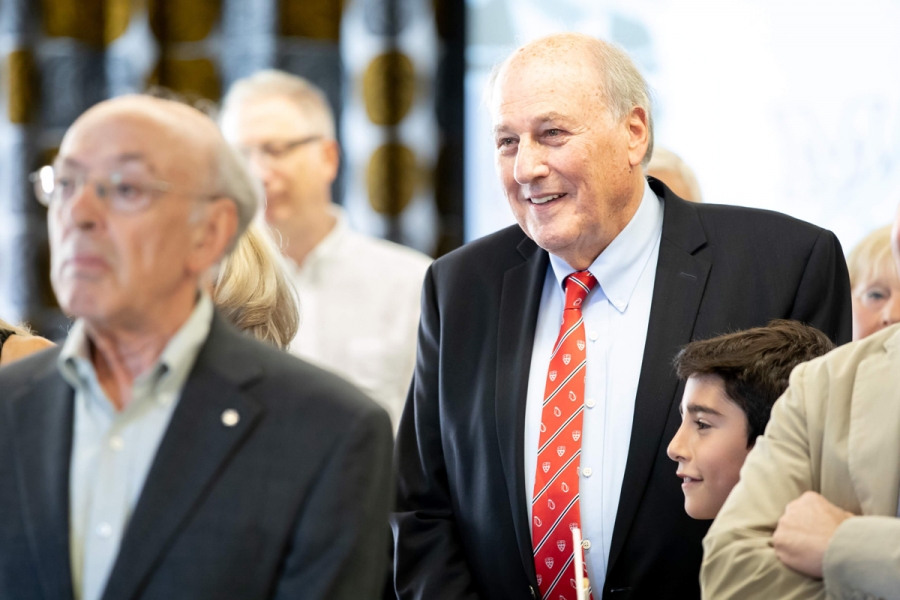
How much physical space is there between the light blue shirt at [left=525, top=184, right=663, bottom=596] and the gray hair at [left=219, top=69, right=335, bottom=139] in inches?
75.4

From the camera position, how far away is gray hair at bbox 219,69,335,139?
3930 millimetres

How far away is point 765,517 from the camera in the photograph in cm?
171

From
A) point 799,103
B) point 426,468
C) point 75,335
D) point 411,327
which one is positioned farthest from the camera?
point 799,103

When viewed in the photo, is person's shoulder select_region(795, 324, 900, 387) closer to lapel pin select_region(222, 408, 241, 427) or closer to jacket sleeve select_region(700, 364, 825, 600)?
jacket sleeve select_region(700, 364, 825, 600)

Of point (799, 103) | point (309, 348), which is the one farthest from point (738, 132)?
point (309, 348)

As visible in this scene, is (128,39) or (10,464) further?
(128,39)

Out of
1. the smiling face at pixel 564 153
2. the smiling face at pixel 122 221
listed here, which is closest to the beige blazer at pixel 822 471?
the smiling face at pixel 564 153

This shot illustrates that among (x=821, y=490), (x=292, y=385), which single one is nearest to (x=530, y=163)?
(x=821, y=490)

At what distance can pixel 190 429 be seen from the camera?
134 cm

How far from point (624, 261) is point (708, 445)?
1.35 feet

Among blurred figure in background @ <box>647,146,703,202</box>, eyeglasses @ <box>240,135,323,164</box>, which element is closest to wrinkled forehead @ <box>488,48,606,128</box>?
blurred figure in background @ <box>647,146,703,202</box>

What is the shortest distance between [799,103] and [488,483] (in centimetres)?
276

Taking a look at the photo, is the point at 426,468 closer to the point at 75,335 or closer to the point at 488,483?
the point at 488,483

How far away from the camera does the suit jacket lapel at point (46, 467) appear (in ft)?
4.33
